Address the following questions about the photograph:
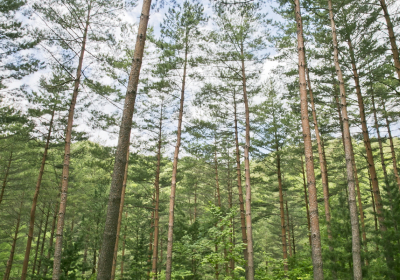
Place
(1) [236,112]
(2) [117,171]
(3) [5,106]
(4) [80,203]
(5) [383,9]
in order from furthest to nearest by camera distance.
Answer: (4) [80,203]
(1) [236,112]
(3) [5,106]
(5) [383,9]
(2) [117,171]

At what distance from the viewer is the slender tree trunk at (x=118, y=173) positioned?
353 centimetres

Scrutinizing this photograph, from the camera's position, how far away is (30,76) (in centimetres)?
945

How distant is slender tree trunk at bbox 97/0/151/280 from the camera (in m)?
3.53

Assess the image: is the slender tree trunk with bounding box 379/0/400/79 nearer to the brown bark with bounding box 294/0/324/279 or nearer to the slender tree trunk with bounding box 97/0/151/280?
the brown bark with bounding box 294/0/324/279

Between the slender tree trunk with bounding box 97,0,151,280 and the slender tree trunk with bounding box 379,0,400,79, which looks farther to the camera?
the slender tree trunk with bounding box 379,0,400,79

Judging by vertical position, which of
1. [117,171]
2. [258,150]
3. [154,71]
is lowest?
[117,171]

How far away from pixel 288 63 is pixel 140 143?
8.19 m

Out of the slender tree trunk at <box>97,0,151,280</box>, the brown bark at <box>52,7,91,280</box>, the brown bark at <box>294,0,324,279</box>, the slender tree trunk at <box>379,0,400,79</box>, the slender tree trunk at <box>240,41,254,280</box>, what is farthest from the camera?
the slender tree trunk at <box>240,41,254,280</box>

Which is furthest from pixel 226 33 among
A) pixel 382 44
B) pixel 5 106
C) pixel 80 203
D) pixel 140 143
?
pixel 80 203

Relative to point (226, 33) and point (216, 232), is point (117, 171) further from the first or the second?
point (226, 33)

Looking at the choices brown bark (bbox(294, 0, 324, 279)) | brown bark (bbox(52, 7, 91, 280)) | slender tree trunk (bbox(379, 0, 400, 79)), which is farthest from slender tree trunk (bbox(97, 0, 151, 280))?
slender tree trunk (bbox(379, 0, 400, 79))

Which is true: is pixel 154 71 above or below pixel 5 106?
above

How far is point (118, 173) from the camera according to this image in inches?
155

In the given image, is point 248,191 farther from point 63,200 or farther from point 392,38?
point 392,38
